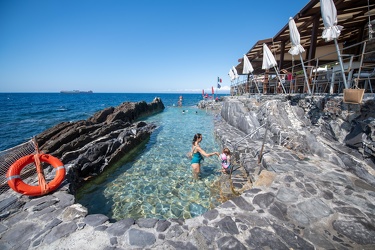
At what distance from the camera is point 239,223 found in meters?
3.12

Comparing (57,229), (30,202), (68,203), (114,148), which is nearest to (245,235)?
(57,229)

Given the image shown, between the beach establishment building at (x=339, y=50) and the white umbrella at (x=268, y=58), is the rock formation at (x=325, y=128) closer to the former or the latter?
the beach establishment building at (x=339, y=50)

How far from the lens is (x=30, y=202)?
13.0 ft

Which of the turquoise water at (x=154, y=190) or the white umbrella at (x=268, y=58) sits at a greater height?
the white umbrella at (x=268, y=58)

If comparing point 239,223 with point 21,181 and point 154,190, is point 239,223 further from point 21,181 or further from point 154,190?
point 21,181

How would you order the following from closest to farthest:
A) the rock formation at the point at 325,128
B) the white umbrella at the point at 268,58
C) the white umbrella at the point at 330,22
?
the rock formation at the point at 325,128
the white umbrella at the point at 330,22
the white umbrella at the point at 268,58

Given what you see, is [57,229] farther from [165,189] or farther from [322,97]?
[322,97]

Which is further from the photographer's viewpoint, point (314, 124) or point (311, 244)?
point (314, 124)

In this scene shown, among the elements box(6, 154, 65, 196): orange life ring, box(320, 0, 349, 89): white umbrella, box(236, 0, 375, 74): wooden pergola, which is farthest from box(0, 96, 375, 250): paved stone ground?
box(236, 0, 375, 74): wooden pergola

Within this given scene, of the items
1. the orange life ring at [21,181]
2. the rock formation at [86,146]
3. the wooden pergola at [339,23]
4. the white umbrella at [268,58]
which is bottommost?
the rock formation at [86,146]

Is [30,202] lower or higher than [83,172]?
higher

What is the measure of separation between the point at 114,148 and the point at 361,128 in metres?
10.5

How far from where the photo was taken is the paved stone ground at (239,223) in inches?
108

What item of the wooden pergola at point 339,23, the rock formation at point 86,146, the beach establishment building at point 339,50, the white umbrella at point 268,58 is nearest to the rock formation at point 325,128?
the beach establishment building at point 339,50
